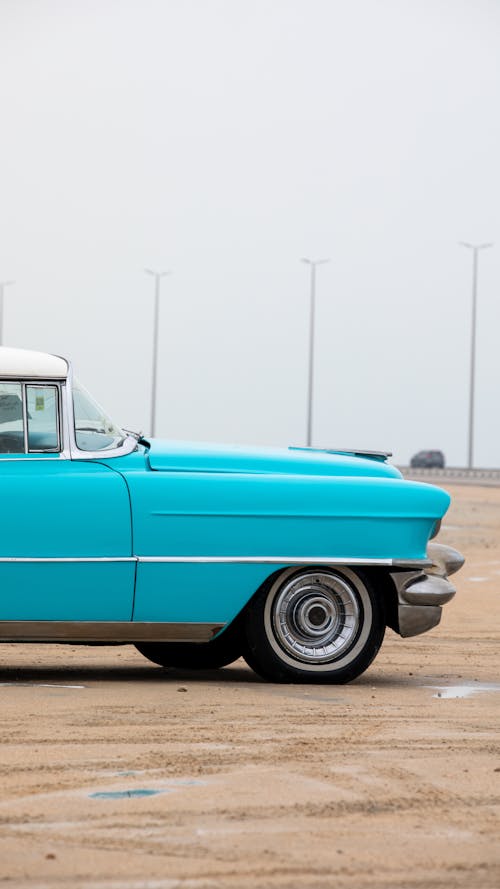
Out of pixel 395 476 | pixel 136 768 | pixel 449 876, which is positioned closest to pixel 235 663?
pixel 395 476

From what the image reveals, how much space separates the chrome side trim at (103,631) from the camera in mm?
9328

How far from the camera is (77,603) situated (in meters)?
9.36

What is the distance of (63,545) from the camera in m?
9.38

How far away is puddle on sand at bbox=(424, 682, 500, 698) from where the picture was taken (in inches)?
371

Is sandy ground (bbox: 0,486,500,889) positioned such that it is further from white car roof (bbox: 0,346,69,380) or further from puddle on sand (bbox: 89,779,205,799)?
white car roof (bbox: 0,346,69,380)

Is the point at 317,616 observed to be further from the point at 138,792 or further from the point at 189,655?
the point at 138,792

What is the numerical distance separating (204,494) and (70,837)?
4.16 meters

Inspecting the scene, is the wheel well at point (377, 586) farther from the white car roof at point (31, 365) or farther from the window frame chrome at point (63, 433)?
the white car roof at point (31, 365)

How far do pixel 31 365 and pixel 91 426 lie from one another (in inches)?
20.0

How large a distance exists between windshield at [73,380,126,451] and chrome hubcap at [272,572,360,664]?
1.36 metres

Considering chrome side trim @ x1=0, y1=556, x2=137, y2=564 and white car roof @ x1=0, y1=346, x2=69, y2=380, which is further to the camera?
white car roof @ x1=0, y1=346, x2=69, y2=380

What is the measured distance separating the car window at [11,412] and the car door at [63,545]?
16cm

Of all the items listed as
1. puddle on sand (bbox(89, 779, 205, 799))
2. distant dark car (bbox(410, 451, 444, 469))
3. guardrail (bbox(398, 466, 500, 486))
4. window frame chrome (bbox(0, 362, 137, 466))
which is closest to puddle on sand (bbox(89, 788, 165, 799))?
puddle on sand (bbox(89, 779, 205, 799))

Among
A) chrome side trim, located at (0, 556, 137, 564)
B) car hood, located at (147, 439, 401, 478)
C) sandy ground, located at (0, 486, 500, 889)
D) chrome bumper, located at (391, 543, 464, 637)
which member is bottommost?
sandy ground, located at (0, 486, 500, 889)
